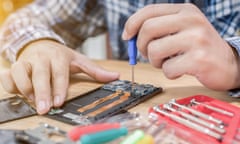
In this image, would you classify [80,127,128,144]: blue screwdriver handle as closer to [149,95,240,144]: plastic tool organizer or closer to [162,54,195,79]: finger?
[149,95,240,144]: plastic tool organizer

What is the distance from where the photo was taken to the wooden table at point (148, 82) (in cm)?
52

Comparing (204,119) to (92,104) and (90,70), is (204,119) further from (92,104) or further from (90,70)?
(90,70)

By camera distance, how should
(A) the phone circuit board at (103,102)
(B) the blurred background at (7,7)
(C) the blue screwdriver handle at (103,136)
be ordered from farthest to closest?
(B) the blurred background at (7,7) → (A) the phone circuit board at (103,102) → (C) the blue screwdriver handle at (103,136)

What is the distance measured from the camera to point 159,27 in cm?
57

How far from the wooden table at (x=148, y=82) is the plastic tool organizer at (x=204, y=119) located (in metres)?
0.05

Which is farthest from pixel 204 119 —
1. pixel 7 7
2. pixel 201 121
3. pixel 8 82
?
pixel 7 7

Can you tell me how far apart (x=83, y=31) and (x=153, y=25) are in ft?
1.83

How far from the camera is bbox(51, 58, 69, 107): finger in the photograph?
59 cm

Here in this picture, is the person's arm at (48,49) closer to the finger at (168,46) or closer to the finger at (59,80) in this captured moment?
the finger at (59,80)

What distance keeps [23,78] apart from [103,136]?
29 centimetres

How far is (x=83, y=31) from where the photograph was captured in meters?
1.11

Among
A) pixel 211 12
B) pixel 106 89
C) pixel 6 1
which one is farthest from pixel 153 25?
pixel 6 1

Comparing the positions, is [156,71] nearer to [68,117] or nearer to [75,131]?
[68,117]

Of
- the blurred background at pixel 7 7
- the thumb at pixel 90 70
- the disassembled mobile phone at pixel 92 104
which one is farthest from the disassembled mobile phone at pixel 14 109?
the blurred background at pixel 7 7
